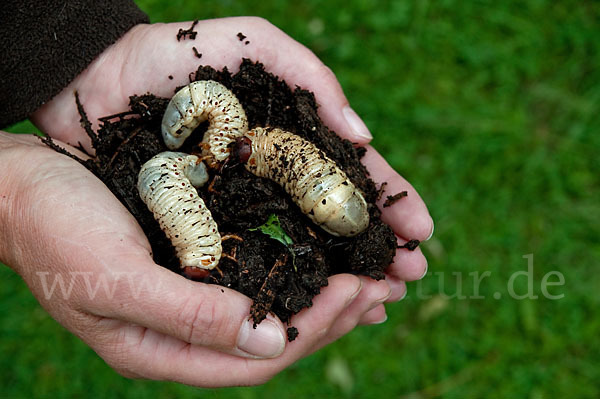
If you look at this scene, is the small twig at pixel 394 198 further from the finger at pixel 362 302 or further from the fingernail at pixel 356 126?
the finger at pixel 362 302

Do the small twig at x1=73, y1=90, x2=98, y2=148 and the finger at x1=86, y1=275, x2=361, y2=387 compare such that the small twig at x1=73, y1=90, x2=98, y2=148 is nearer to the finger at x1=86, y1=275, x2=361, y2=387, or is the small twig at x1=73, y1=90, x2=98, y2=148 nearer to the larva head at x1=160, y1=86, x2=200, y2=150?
the larva head at x1=160, y1=86, x2=200, y2=150

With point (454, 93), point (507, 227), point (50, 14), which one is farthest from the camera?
point (454, 93)

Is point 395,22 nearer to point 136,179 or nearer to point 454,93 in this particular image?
point 454,93

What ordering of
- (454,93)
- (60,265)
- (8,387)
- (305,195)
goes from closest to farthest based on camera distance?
1. (60,265)
2. (305,195)
3. (8,387)
4. (454,93)

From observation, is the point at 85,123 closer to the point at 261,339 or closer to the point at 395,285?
the point at 261,339

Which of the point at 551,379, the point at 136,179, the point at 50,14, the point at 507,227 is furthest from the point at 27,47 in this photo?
the point at 551,379

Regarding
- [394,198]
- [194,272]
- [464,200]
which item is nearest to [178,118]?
[194,272]
